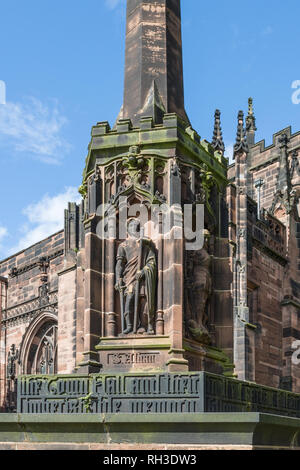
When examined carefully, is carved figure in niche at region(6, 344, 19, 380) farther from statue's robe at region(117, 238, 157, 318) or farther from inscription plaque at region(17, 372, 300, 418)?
inscription plaque at region(17, 372, 300, 418)

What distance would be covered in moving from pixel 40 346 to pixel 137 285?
767 inches

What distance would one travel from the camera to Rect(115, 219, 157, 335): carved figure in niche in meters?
7.88

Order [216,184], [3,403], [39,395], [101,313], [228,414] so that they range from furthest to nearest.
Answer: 1. [3,403]
2. [216,184]
3. [101,313]
4. [39,395]
5. [228,414]

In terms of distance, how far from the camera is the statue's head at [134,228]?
827 centimetres

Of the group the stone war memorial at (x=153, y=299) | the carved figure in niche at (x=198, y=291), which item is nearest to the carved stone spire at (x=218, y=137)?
the stone war memorial at (x=153, y=299)

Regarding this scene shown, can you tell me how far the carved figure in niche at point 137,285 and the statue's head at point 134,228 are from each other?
73 mm

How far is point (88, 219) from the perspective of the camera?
27.6 feet

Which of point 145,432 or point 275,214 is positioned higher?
point 275,214

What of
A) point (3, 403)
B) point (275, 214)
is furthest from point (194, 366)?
point (3, 403)

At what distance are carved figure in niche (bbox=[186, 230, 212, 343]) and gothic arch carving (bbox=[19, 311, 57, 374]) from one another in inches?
699

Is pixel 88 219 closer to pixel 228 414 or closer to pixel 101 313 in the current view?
pixel 101 313

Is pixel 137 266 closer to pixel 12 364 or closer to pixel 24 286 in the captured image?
pixel 12 364

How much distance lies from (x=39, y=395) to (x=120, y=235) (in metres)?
1.98

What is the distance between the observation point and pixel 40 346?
26.8 m
